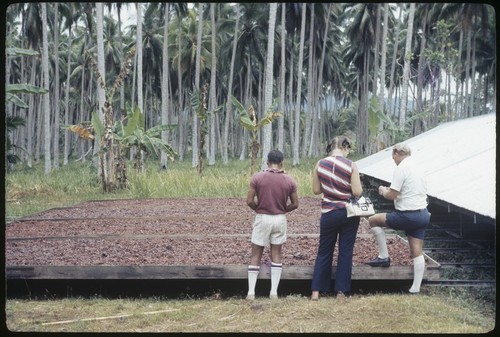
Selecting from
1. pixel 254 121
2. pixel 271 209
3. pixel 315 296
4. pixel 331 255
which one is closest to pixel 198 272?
pixel 271 209

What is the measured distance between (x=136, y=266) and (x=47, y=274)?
3.08 feet

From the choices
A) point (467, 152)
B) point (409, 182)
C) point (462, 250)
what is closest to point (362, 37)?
point (467, 152)

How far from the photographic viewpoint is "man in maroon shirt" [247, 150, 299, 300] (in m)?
5.60

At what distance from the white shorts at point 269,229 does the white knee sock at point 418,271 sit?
4.44 feet

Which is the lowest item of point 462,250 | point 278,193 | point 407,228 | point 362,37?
point 462,250

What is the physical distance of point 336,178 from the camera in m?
5.50

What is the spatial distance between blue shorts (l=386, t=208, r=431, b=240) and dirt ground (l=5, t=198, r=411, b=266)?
2.23 feet

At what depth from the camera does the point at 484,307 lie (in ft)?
18.0

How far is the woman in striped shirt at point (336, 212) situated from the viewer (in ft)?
18.0

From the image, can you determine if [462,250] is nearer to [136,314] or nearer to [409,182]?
[409,182]

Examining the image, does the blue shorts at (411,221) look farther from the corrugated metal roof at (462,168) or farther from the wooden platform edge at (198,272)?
the corrugated metal roof at (462,168)

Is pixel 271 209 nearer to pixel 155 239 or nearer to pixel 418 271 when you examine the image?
pixel 418 271

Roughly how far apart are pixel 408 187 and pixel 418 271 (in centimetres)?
85

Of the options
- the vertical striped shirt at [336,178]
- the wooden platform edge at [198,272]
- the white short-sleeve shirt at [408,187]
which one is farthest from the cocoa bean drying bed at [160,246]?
the vertical striped shirt at [336,178]
